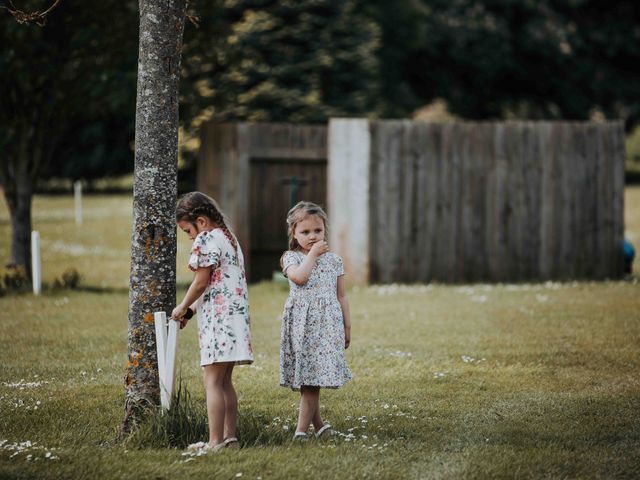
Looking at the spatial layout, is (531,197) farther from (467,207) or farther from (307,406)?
(307,406)

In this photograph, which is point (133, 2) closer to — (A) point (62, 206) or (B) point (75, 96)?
(B) point (75, 96)

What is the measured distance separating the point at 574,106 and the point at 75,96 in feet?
92.8

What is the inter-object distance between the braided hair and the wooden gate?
8403mm

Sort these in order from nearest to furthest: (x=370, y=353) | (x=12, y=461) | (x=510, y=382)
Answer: (x=12, y=461) < (x=510, y=382) < (x=370, y=353)

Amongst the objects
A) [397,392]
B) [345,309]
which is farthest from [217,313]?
[397,392]

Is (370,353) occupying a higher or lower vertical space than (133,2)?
lower

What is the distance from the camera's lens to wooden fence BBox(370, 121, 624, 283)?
558 inches

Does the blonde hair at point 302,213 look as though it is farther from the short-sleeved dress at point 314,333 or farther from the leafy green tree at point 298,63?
the leafy green tree at point 298,63

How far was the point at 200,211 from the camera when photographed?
574 centimetres

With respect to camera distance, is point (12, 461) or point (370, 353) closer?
point (12, 461)

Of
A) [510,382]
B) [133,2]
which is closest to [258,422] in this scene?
[510,382]

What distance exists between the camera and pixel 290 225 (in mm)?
5941

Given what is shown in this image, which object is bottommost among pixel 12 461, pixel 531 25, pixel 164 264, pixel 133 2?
pixel 12 461

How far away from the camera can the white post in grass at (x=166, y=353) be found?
219 inches
